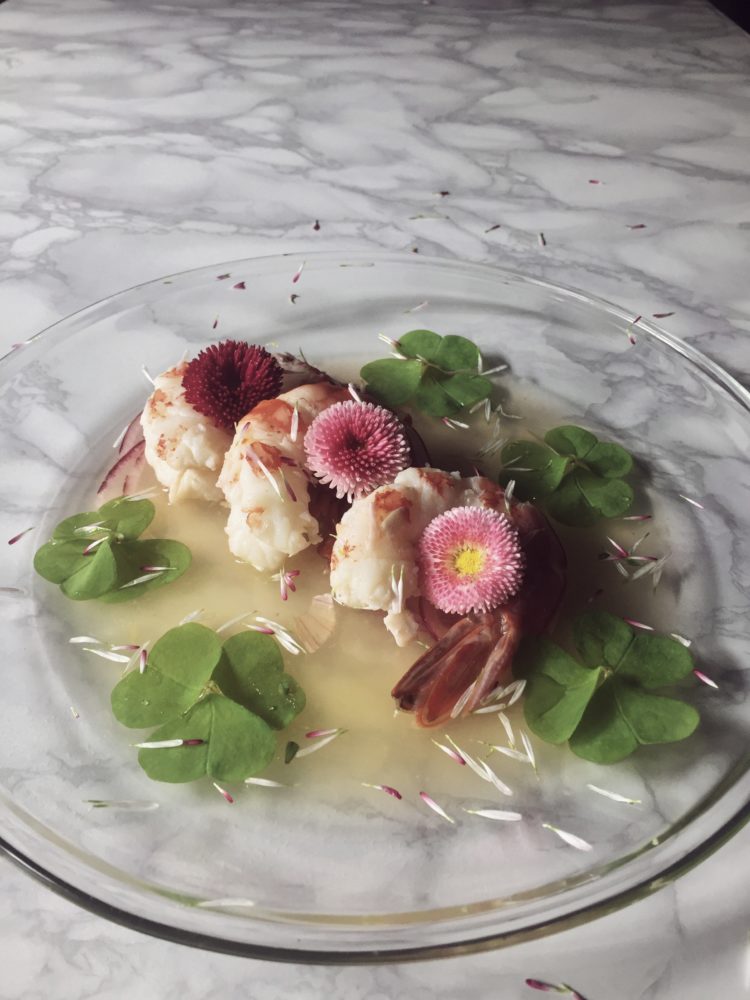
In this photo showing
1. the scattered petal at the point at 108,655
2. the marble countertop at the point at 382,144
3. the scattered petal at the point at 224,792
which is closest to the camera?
the scattered petal at the point at 224,792

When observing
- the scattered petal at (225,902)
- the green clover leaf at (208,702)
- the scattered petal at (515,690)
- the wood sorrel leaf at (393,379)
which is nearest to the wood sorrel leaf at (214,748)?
the green clover leaf at (208,702)

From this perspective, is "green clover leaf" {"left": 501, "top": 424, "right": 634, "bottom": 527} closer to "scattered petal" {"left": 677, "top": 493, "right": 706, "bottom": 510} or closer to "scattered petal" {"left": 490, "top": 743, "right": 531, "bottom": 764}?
"scattered petal" {"left": 677, "top": 493, "right": 706, "bottom": 510}

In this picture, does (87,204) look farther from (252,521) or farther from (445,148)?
(252,521)

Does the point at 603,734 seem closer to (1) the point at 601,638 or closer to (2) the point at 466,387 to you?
(1) the point at 601,638

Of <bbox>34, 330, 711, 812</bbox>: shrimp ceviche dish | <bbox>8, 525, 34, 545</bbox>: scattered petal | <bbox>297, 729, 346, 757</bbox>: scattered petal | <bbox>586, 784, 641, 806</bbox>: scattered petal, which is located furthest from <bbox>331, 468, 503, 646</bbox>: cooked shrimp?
<bbox>8, 525, 34, 545</bbox>: scattered petal

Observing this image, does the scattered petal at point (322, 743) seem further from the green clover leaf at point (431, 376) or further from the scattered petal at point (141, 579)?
the green clover leaf at point (431, 376)

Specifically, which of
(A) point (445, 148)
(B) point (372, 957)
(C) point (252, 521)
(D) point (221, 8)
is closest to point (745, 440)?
(C) point (252, 521)

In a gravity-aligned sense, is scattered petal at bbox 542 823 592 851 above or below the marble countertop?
below
